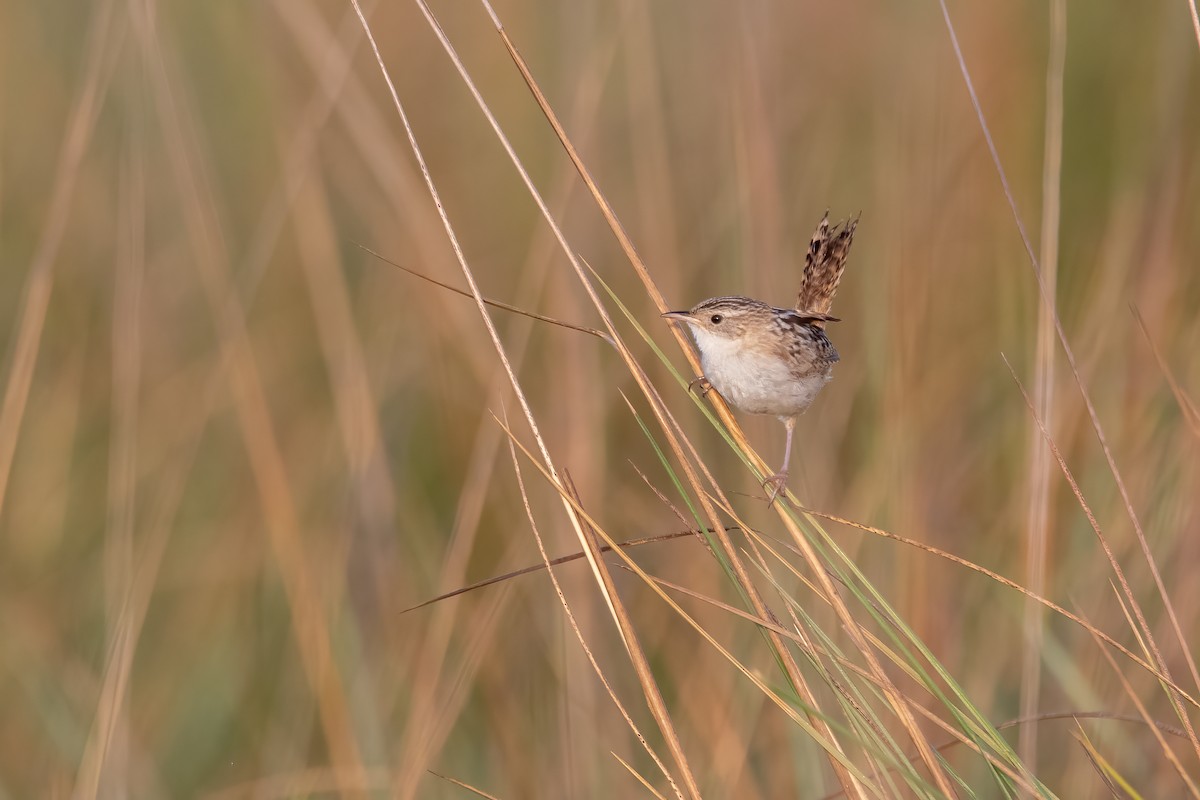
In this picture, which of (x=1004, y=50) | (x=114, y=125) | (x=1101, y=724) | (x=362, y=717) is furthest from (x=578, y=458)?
(x=114, y=125)

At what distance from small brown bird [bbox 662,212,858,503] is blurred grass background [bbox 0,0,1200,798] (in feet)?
0.39

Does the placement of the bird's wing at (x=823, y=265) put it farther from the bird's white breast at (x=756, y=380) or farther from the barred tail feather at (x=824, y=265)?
the bird's white breast at (x=756, y=380)

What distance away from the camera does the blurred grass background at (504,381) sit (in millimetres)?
3174

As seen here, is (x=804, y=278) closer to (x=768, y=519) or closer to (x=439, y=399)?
(x=768, y=519)

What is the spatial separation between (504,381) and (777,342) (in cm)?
98

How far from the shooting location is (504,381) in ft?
12.7

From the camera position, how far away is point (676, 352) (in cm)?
455

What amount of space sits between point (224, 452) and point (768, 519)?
1.93m

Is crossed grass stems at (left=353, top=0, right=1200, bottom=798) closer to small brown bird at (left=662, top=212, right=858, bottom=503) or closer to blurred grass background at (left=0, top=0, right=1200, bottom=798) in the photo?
blurred grass background at (left=0, top=0, right=1200, bottom=798)

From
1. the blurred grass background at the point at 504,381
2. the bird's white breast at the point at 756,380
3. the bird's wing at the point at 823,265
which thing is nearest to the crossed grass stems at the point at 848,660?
the blurred grass background at the point at 504,381

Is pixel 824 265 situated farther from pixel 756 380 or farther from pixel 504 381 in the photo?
pixel 504 381

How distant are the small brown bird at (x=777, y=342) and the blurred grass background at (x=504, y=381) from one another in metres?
0.12

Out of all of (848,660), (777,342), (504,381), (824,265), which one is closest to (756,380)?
(777,342)

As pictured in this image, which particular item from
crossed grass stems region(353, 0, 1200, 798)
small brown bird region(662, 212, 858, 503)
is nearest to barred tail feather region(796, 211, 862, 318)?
small brown bird region(662, 212, 858, 503)
